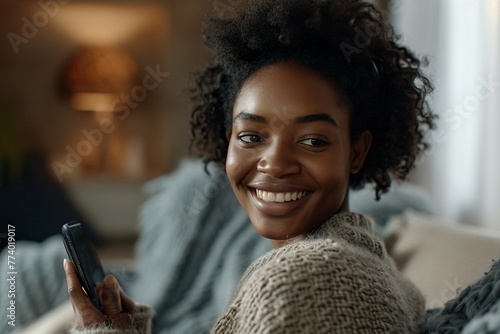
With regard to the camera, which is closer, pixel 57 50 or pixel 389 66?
pixel 389 66

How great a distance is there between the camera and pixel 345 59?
2.77 ft

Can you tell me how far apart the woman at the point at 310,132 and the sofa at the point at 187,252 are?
60 cm

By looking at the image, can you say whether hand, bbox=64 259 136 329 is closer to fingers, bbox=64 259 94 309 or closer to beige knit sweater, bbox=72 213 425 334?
fingers, bbox=64 259 94 309

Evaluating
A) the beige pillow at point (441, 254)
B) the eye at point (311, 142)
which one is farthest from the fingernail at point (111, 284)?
the beige pillow at point (441, 254)

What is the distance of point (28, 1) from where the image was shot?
12.1ft

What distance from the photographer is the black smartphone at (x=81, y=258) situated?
0.86 metres

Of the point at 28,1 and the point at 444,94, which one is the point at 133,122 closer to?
the point at 28,1

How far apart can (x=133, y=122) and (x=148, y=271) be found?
7.09 ft

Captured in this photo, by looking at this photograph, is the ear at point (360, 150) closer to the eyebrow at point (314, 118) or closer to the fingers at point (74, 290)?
the eyebrow at point (314, 118)

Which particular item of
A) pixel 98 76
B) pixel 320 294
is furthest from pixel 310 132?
pixel 98 76

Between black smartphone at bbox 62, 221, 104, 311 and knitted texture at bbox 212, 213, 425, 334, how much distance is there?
27cm

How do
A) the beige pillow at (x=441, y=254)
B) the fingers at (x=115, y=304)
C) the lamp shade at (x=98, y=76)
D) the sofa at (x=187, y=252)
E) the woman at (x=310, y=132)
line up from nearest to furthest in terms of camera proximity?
the woman at (x=310, y=132), the fingers at (x=115, y=304), the beige pillow at (x=441, y=254), the sofa at (x=187, y=252), the lamp shade at (x=98, y=76)

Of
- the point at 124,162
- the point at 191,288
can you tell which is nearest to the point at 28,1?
the point at 124,162

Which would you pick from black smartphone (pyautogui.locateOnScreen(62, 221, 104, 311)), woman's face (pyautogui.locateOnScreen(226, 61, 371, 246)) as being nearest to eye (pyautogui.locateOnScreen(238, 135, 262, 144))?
woman's face (pyautogui.locateOnScreen(226, 61, 371, 246))
